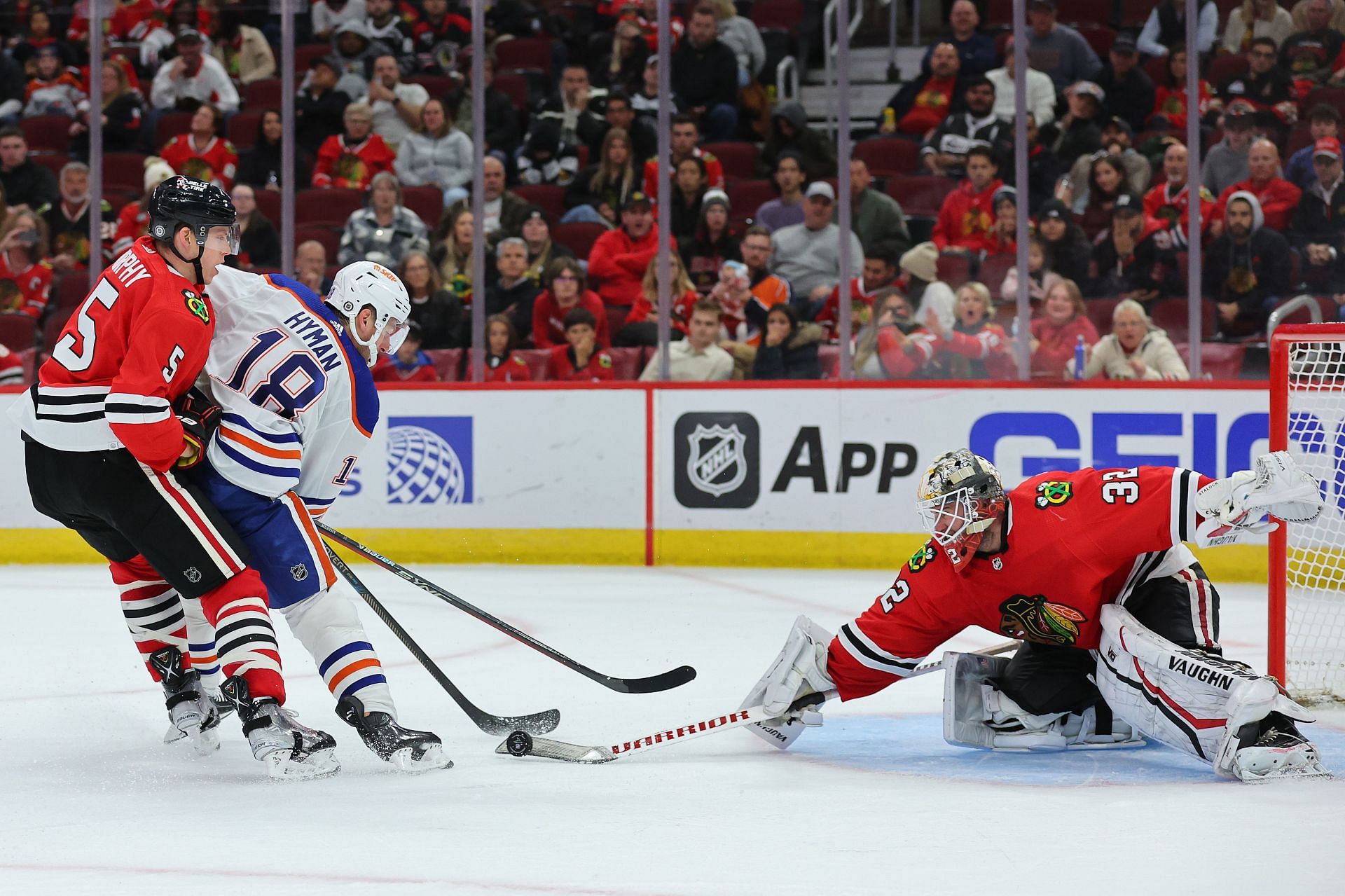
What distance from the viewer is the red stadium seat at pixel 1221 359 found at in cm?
602

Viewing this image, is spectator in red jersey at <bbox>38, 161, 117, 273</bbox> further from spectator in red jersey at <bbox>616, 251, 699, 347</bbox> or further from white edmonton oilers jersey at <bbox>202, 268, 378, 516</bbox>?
white edmonton oilers jersey at <bbox>202, 268, 378, 516</bbox>

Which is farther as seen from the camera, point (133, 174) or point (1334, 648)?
point (133, 174)

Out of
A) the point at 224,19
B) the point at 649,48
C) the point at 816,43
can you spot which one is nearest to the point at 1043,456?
the point at 816,43

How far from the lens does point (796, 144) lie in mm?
6586

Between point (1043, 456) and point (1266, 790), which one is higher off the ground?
point (1043, 456)

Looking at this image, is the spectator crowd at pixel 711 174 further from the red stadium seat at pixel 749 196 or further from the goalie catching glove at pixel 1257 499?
the goalie catching glove at pixel 1257 499

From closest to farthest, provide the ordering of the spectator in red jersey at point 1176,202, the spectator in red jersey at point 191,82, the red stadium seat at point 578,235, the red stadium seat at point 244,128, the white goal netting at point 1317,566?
the white goal netting at point 1317,566
the spectator in red jersey at point 1176,202
the red stadium seat at point 578,235
the red stadium seat at point 244,128
the spectator in red jersey at point 191,82

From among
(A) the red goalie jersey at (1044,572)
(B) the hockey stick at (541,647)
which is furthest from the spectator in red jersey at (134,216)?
(A) the red goalie jersey at (1044,572)

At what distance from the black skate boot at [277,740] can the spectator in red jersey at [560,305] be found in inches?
146

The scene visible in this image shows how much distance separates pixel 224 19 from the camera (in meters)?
6.93

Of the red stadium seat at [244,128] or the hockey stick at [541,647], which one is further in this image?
the red stadium seat at [244,128]

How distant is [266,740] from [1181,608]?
186cm

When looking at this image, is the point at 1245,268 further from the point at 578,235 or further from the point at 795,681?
the point at 795,681

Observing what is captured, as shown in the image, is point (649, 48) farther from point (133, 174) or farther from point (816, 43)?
point (133, 174)
